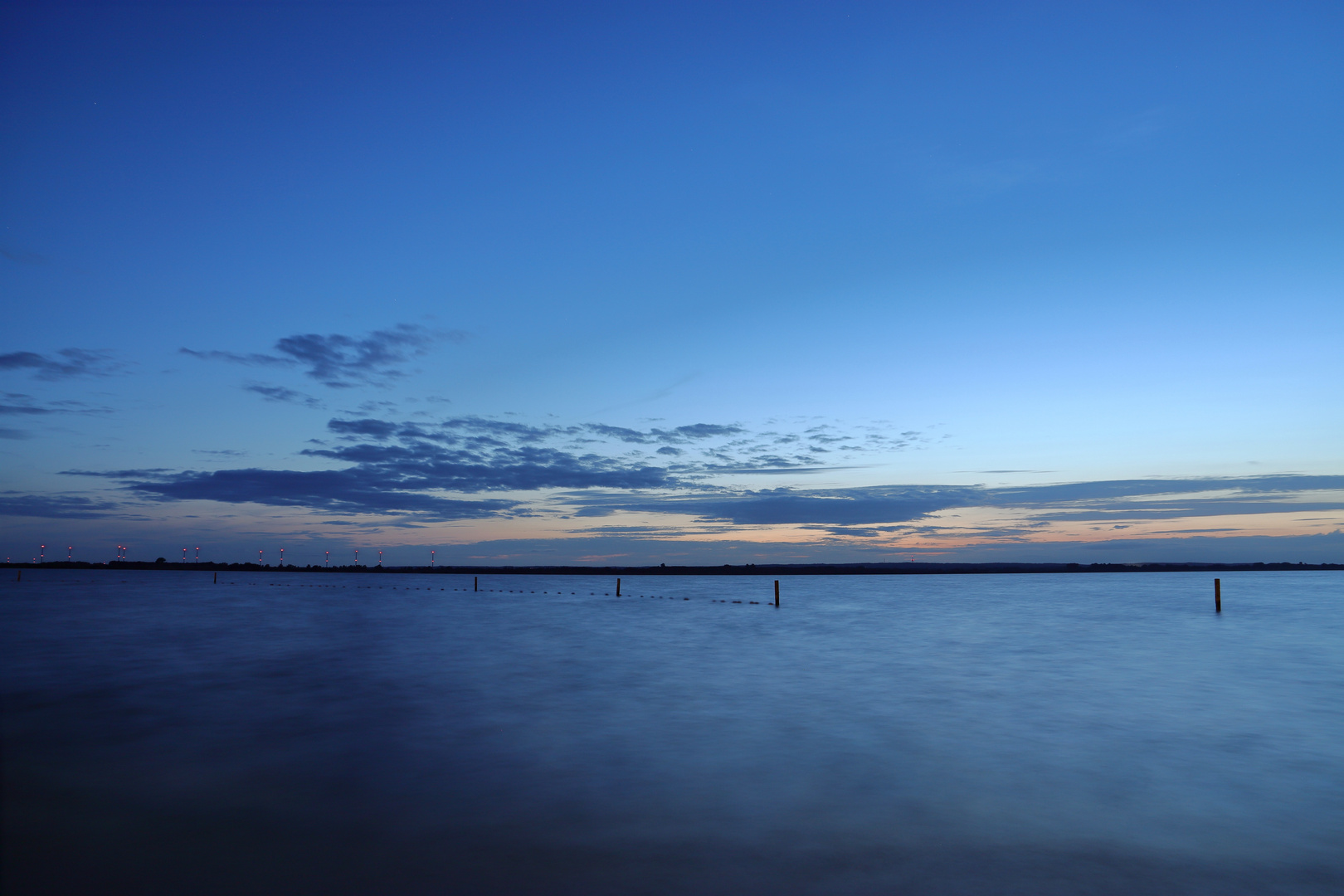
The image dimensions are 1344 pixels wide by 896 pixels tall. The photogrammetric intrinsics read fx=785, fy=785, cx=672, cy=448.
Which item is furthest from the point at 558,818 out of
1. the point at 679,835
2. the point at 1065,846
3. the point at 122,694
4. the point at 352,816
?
the point at 122,694

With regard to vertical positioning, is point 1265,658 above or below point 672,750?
below

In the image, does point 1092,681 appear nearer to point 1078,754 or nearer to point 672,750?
point 1078,754

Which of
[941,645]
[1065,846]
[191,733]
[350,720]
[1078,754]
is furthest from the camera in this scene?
[941,645]

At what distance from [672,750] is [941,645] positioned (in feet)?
93.9

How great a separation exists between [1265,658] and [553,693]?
102 ft

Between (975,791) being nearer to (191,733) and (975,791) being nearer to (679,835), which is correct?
(679,835)

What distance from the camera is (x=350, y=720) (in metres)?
18.9

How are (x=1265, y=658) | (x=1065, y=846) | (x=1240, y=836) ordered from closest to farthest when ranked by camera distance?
(x=1065, y=846) → (x=1240, y=836) → (x=1265, y=658)

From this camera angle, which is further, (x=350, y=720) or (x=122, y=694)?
(x=122, y=694)

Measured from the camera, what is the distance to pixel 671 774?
1398 centimetres

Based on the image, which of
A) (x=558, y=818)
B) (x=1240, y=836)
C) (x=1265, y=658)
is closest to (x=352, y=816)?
(x=558, y=818)

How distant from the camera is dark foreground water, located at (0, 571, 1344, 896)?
8.93 metres

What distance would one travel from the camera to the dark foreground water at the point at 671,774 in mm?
8930

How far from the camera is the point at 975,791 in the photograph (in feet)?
41.7
